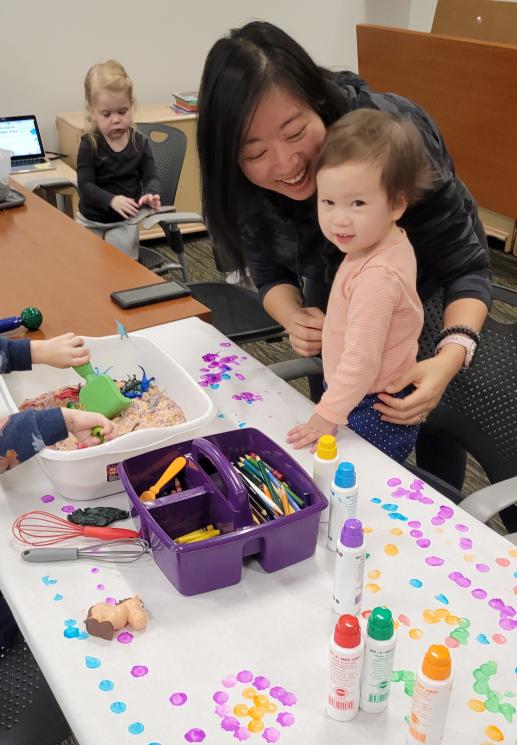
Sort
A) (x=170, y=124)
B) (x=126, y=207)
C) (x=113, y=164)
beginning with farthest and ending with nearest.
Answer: (x=170, y=124) < (x=113, y=164) < (x=126, y=207)

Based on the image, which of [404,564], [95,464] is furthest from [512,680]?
[95,464]

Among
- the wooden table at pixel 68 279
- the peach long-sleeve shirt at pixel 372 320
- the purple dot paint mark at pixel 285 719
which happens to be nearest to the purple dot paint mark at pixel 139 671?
the purple dot paint mark at pixel 285 719

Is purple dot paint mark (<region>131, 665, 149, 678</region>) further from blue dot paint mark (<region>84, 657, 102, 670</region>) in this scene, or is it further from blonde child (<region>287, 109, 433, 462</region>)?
blonde child (<region>287, 109, 433, 462</region>)

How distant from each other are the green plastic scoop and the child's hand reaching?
0.28 m

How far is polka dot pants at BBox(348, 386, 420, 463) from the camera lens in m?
1.22

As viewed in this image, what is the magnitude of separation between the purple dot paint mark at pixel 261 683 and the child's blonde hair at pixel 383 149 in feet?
2.32

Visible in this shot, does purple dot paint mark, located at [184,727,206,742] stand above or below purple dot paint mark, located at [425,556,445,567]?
above

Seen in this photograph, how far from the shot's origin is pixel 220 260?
1.47 metres

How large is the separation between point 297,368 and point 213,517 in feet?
1.81

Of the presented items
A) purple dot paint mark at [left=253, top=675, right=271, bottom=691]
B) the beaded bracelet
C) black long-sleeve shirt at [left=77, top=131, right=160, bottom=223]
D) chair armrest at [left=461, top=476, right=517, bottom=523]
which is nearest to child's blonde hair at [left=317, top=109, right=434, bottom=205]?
the beaded bracelet

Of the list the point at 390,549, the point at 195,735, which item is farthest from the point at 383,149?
the point at 195,735

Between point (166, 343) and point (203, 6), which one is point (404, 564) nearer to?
point (166, 343)

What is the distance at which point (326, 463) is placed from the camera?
3.15ft

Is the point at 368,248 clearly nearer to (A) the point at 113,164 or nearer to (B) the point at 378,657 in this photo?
(B) the point at 378,657
